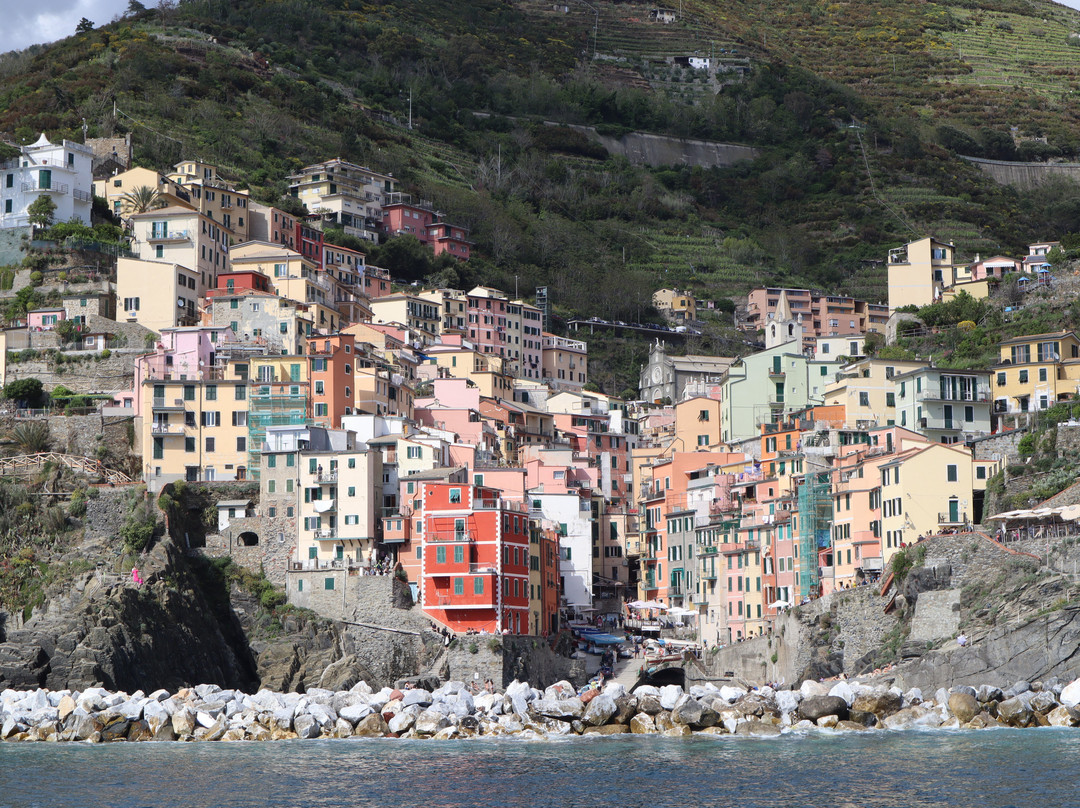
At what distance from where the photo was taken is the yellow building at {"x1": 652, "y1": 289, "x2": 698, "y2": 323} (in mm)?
127750

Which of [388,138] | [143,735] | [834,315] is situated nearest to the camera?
[143,735]

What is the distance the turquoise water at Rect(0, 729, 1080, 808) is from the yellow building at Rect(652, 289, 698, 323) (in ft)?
246

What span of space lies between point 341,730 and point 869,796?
858 inches

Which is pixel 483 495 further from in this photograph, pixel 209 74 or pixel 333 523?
pixel 209 74

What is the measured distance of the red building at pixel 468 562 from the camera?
68375mm

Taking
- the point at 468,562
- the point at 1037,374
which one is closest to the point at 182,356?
the point at 468,562

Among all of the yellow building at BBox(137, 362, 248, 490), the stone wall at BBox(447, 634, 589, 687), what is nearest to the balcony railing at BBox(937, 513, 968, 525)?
the stone wall at BBox(447, 634, 589, 687)

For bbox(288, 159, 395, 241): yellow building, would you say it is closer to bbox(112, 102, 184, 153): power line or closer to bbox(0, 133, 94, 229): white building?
bbox(112, 102, 184, 153): power line

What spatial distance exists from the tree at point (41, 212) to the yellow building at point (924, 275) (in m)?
51.1

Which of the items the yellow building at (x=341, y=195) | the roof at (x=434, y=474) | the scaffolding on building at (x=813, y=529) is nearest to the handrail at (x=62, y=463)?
the roof at (x=434, y=474)

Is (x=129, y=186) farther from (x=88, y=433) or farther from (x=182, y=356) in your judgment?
(x=88, y=433)

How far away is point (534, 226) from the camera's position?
140 metres

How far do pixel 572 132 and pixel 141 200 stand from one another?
7924 centimetres

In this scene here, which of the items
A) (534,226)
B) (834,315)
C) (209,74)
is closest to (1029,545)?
(834,315)
